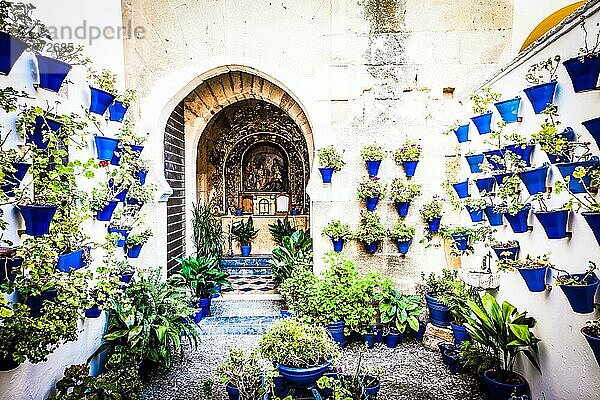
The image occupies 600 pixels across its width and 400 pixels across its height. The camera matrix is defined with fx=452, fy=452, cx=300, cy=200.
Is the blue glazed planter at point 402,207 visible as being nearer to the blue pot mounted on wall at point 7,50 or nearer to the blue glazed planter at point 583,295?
the blue glazed planter at point 583,295

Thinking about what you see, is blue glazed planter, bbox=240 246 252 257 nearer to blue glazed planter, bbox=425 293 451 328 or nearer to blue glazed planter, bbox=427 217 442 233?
blue glazed planter, bbox=427 217 442 233

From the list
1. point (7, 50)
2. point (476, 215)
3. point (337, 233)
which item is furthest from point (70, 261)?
point (476, 215)

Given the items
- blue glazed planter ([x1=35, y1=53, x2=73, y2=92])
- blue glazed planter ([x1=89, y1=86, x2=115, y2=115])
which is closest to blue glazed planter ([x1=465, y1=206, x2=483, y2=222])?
blue glazed planter ([x1=89, y1=86, x2=115, y2=115])

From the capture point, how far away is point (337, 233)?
17.2 feet

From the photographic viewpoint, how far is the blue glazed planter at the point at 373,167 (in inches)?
205

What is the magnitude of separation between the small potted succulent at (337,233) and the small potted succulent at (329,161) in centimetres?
57

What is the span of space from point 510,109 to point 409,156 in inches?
61.5

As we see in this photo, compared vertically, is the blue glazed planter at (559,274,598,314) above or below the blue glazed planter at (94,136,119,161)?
below

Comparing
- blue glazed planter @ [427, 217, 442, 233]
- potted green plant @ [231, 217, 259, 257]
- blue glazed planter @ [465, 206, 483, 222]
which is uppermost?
blue glazed planter @ [465, 206, 483, 222]

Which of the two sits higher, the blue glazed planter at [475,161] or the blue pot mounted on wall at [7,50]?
the blue pot mounted on wall at [7,50]

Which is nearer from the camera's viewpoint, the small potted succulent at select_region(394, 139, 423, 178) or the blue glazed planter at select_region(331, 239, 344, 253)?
the small potted succulent at select_region(394, 139, 423, 178)

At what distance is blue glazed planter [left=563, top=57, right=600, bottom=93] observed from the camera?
2.46m

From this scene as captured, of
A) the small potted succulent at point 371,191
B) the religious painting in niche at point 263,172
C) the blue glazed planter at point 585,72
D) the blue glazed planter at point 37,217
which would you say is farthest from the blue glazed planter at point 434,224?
the religious painting in niche at point 263,172

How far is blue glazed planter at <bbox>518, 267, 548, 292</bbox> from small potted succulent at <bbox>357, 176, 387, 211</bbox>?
221 cm
